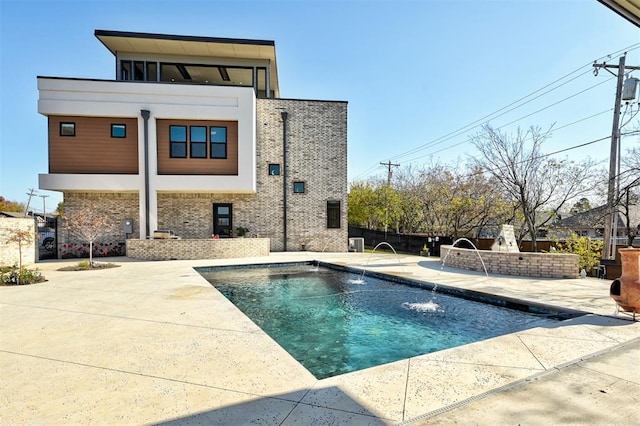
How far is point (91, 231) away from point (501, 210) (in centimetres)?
1869

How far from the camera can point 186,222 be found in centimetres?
1484

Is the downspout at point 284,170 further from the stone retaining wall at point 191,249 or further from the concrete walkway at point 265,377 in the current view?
the concrete walkway at point 265,377

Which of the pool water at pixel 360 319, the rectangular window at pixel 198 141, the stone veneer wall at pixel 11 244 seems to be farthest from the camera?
the rectangular window at pixel 198 141

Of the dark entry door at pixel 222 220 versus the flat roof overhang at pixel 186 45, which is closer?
the flat roof overhang at pixel 186 45

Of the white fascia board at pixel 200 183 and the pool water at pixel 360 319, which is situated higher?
the white fascia board at pixel 200 183

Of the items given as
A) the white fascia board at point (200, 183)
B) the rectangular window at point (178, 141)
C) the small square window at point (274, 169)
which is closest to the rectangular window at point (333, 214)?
the small square window at point (274, 169)

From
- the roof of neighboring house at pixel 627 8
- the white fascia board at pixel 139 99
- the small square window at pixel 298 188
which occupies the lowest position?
the small square window at pixel 298 188

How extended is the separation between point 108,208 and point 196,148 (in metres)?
4.67

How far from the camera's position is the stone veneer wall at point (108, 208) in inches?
547

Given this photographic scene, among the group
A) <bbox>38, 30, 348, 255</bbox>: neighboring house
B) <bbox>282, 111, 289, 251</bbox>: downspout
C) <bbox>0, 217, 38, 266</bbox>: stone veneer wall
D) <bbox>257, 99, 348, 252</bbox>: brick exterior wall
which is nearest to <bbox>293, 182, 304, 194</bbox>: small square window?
<bbox>38, 30, 348, 255</bbox>: neighboring house

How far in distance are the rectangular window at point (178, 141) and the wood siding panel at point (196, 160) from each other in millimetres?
134

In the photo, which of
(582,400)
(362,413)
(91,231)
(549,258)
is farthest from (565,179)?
(91,231)

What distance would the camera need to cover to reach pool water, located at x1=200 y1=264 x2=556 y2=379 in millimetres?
4191

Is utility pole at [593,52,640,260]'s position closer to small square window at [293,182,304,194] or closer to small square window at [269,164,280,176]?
small square window at [293,182,304,194]
